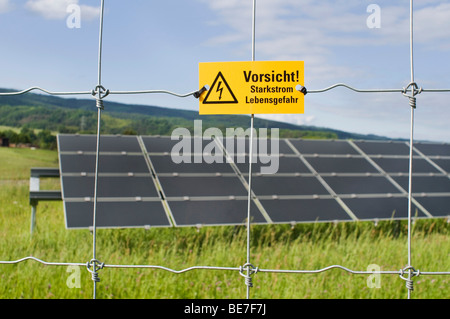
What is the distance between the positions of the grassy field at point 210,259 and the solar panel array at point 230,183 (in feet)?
1.24

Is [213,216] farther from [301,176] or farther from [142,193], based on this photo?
[301,176]

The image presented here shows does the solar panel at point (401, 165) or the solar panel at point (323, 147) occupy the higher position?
the solar panel at point (323, 147)

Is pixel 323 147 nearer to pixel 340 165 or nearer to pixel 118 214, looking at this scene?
pixel 340 165

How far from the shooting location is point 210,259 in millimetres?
4809

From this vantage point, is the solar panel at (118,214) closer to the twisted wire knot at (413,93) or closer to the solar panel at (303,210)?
the solar panel at (303,210)

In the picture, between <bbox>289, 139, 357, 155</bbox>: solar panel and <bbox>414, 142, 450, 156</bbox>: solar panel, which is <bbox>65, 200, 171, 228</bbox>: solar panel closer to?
<bbox>289, 139, 357, 155</bbox>: solar panel

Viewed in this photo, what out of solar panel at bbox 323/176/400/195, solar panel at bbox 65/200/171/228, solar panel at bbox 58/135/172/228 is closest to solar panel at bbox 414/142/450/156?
Answer: solar panel at bbox 323/176/400/195

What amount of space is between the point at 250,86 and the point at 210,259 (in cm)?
309

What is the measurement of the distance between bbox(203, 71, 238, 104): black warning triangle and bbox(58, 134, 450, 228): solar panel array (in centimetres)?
307

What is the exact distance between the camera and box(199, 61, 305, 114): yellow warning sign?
2.13 meters

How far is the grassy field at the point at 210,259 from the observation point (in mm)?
3875

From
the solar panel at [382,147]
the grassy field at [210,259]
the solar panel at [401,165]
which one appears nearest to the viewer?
the grassy field at [210,259]

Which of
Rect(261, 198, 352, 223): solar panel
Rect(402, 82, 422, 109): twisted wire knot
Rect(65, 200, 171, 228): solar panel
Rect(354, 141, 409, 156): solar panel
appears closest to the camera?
Rect(402, 82, 422, 109): twisted wire knot

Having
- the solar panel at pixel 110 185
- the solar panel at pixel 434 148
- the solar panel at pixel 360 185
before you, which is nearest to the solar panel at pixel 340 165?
the solar panel at pixel 360 185
